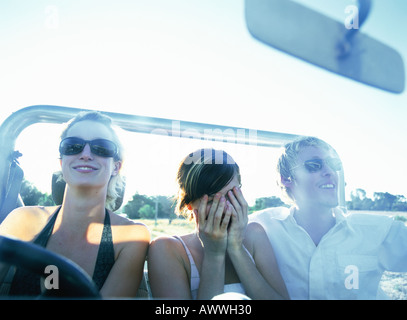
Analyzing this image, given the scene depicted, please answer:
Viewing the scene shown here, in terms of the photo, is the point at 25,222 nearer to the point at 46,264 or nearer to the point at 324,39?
the point at 46,264

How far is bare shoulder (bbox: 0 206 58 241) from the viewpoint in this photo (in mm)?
1660

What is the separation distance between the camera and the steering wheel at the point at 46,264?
2.40ft

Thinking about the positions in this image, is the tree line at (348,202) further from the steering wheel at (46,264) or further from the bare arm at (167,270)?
the steering wheel at (46,264)

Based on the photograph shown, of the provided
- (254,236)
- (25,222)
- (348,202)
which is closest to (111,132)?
(25,222)

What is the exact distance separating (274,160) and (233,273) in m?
1.14

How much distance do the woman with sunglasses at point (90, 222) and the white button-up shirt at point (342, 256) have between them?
95 cm

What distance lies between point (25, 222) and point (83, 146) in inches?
23.8

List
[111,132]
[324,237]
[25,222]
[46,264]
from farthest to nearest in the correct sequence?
[324,237] < [111,132] < [25,222] < [46,264]

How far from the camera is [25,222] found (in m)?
1.73

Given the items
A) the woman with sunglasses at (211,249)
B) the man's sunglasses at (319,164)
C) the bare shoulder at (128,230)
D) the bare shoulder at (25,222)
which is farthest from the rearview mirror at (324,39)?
the bare shoulder at (25,222)

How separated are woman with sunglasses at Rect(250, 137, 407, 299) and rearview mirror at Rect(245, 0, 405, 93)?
3.14ft

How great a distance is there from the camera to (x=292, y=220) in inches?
83.1

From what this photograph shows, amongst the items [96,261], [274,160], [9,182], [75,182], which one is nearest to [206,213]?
[96,261]
